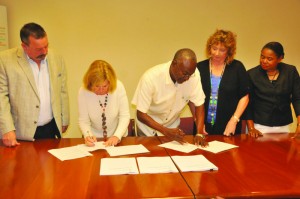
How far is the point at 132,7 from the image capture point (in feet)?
12.3

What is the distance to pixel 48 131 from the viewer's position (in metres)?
2.39

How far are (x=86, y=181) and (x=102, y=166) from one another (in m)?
0.21

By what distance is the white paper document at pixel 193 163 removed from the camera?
5.41 ft

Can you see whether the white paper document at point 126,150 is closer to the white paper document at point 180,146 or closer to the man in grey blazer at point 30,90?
the white paper document at point 180,146

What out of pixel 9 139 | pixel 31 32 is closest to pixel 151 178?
pixel 9 139

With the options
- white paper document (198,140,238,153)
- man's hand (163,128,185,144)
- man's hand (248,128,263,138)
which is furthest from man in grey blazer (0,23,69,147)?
man's hand (248,128,263,138)

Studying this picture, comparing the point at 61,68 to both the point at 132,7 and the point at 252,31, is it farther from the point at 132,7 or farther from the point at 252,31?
the point at 252,31

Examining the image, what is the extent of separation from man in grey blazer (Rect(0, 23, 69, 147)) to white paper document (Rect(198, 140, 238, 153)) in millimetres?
1300

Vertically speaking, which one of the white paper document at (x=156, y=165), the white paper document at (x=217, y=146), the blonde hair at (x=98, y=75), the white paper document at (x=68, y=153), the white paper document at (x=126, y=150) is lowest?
the white paper document at (x=217, y=146)

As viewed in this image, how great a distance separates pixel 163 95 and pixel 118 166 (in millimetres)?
860

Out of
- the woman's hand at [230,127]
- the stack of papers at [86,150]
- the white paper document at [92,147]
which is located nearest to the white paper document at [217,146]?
the woman's hand at [230,127]

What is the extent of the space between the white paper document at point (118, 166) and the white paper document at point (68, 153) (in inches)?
7.4

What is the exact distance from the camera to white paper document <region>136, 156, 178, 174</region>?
5.27ft

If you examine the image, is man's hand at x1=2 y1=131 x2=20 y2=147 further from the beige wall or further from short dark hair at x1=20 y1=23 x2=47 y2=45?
the beige wall
